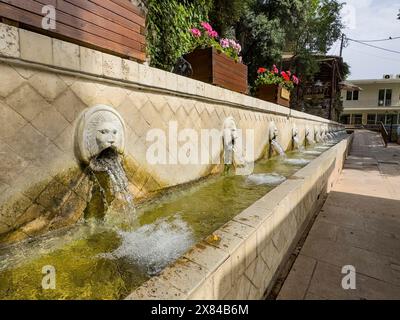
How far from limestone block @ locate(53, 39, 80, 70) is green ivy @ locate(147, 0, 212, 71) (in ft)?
8.90

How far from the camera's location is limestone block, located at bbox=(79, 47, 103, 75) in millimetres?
1818

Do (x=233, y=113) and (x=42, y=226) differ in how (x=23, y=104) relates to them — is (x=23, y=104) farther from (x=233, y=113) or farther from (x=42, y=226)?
(x=233, y=113)

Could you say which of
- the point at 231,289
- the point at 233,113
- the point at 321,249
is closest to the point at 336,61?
the point at 233,113

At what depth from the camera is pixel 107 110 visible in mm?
1999

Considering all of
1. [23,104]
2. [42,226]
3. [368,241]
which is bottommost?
[368,241]

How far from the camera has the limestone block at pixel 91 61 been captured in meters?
1.82

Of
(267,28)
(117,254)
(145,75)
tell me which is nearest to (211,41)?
(145,75)

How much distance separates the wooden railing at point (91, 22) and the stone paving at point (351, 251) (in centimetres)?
246

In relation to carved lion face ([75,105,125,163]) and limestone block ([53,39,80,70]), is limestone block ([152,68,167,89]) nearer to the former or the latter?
carved lion face ([75,105,125,163])

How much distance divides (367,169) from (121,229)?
26.0ft

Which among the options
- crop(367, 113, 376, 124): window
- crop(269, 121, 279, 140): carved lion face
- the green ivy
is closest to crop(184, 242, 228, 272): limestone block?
the green ivy

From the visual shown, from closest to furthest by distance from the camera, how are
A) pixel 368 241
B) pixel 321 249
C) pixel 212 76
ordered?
pixel 321 249
pixel 368 241
pixel 212 76

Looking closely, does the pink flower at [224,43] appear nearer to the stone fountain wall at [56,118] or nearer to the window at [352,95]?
the stone fountain wall at [56,118]

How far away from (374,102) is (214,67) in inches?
1657
